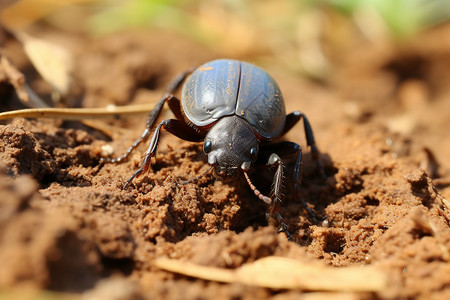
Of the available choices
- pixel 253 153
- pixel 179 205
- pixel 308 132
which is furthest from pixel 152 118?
pixel 308 132

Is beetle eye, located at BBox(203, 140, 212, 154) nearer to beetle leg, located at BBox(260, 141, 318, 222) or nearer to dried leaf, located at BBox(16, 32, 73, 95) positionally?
beetle leg, located at BBox(260, 141, 318, 222)

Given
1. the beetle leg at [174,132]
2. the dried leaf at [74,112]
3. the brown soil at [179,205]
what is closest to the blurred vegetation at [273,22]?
the brown soil at [179,205]

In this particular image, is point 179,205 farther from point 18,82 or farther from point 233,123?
point 18,82

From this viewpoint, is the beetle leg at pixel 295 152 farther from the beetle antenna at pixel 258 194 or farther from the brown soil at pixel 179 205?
the beetle antenna at pixel 258 194

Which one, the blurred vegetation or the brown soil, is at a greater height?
the blurred vegetation

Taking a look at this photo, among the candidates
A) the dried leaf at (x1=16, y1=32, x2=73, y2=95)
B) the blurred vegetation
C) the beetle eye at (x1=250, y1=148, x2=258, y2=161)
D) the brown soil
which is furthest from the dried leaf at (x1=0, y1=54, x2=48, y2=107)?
the blurred vegetation

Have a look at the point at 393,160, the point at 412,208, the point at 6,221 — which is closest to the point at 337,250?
the point at 412,208

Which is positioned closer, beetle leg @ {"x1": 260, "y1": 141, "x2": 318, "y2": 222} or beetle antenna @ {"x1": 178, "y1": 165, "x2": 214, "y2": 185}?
beetle antenna @ {"x1": 178, "y1": 165, "x2": 214, "y2": 185}
